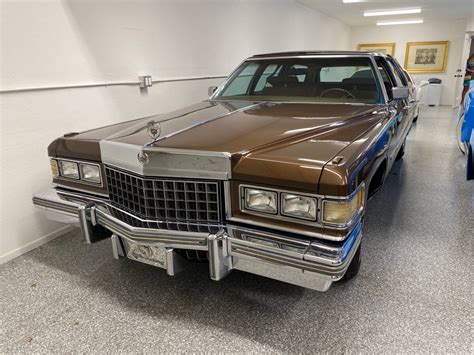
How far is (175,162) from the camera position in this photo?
1.73 m

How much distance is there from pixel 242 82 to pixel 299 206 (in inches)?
77.3

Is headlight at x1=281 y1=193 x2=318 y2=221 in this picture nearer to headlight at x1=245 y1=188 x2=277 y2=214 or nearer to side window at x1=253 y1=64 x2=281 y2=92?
headlight at x1=245 y1=188 x2=277 y2=214

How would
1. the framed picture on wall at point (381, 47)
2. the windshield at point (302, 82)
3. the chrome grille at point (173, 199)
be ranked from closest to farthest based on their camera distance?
the chrome grille at point (173, 199) → the windshield at point (302, 82) → the framed picture on wall at point (381, 47)

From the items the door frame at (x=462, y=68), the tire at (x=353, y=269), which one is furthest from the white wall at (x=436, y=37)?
the tire at (x=353, y=269)

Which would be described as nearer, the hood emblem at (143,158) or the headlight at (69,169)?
the hood emblem at (143,158)

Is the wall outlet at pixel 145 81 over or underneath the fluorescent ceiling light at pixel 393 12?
underneath

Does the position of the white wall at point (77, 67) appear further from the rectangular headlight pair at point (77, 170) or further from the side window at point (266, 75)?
the side window at point (266, 75)

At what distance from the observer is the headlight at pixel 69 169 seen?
2264 mm

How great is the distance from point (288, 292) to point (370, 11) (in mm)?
9864

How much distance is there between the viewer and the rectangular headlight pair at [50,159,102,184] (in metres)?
2.18

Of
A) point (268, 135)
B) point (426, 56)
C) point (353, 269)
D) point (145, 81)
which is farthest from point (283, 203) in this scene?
point (426, 56)

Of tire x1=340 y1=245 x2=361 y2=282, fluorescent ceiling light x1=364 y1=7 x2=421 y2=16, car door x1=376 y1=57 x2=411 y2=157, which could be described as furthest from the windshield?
fluorescent ceiling light x1=364 y1=7 x2=421 y2=16

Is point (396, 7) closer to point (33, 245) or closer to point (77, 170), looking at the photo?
point (77, 170)

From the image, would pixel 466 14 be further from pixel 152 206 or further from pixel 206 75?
pixel 152 206
